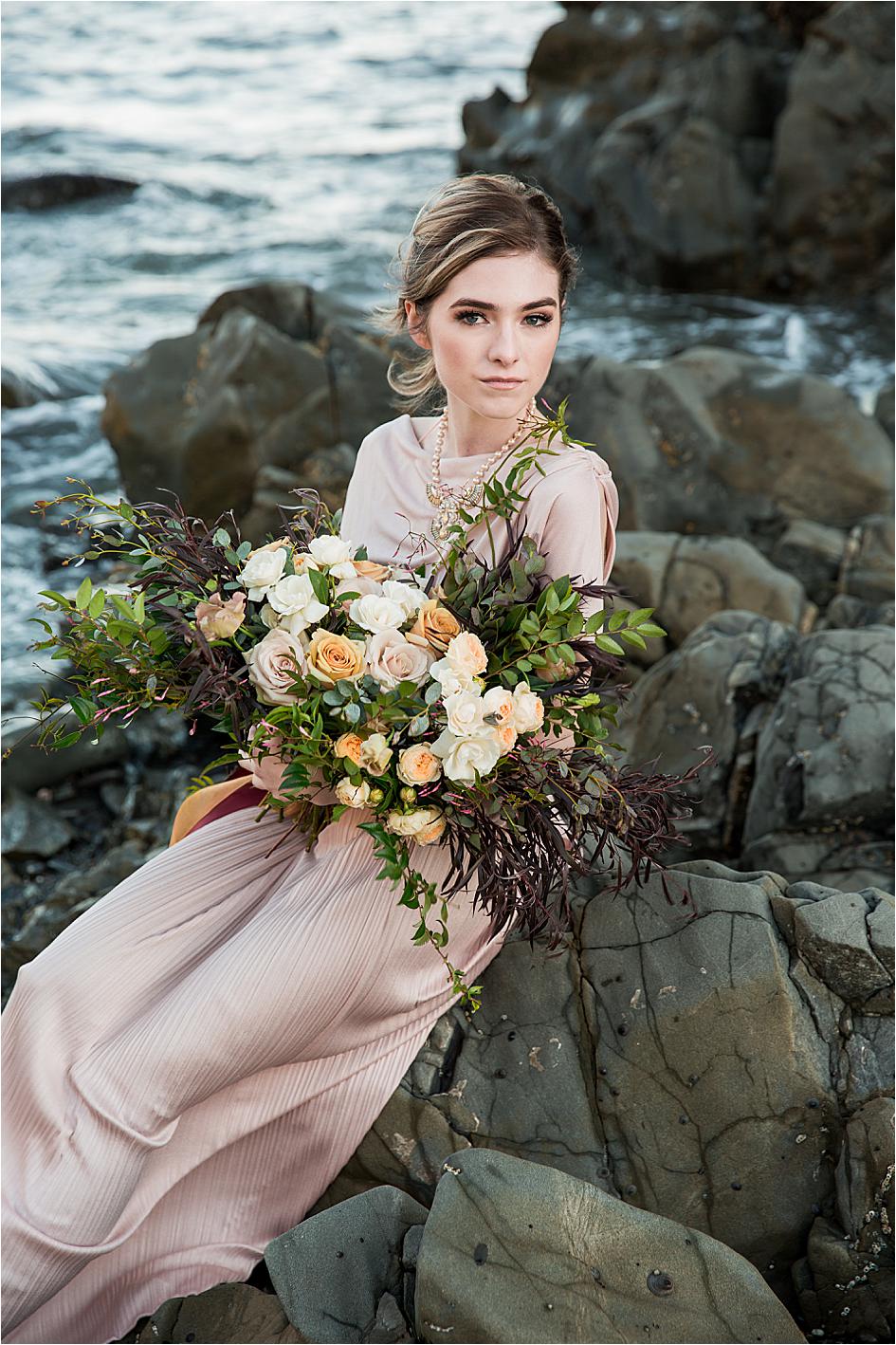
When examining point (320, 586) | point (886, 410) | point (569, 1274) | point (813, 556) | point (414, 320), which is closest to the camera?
point (569, 1274)

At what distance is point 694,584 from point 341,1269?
4090 millimetres

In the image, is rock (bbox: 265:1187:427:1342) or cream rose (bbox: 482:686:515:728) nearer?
cream rose (bbox: 482:686:515:728)

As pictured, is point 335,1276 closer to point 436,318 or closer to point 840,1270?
point 840,1270

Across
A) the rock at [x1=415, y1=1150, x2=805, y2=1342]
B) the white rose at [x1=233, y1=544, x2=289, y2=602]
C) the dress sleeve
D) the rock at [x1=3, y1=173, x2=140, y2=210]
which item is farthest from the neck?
the rock at [x1=3, y1=173, x2=140, y2=210]

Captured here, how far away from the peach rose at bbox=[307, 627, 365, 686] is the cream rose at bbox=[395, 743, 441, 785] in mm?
192

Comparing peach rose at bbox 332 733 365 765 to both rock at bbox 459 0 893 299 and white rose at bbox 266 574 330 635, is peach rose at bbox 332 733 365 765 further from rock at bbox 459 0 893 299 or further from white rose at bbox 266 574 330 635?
rock at bbox 459 0 893 299

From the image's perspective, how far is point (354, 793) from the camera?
9.08 ft

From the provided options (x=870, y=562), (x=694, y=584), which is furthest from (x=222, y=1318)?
(x=870, y=562)

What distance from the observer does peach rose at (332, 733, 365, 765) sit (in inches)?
108

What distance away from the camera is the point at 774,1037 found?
3.12 m

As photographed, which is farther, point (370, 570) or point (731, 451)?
point (731, 451)

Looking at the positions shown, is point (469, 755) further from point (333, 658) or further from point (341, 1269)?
point (341, 1269)

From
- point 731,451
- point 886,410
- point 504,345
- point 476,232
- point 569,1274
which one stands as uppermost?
point 476,232

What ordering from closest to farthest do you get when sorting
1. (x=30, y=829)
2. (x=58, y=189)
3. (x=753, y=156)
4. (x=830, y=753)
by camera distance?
(x=830, y=753), (x=30, y=829), (x=753, y=156), (x=58, y=189)
